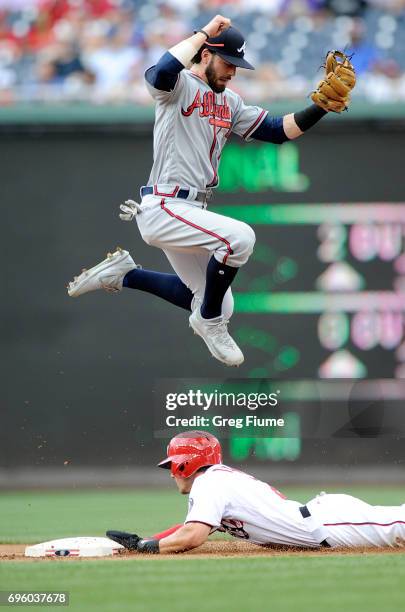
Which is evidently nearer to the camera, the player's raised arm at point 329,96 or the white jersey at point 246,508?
the white jersey at point 246,508

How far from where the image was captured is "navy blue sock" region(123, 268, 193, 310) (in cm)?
631

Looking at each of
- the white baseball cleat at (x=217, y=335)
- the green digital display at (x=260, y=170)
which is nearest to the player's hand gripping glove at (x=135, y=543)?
the white baseball cleat at (x=217, y=335)

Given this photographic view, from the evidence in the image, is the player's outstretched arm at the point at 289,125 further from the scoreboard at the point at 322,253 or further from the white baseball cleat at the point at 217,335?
the scoreboard at the point at 322,253

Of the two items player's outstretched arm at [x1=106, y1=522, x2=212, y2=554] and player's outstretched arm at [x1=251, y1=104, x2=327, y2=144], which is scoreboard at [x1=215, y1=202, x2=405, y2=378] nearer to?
player's outstretched arm at [x1=251, y1=104, x2=327, y2=144]

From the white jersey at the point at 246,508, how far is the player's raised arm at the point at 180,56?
182cm

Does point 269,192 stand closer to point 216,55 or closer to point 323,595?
point 216,55

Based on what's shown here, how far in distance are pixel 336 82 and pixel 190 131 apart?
74 cm

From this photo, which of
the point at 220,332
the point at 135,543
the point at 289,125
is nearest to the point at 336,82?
the point at 289,125

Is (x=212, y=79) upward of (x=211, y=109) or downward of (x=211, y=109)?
upward

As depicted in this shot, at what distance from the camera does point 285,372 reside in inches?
382

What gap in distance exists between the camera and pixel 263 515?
550cm

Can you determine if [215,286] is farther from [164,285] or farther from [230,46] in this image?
[230,46]

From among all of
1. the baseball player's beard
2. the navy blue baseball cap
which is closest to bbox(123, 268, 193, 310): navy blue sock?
the baseball player's beard

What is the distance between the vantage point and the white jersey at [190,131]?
5734mm
